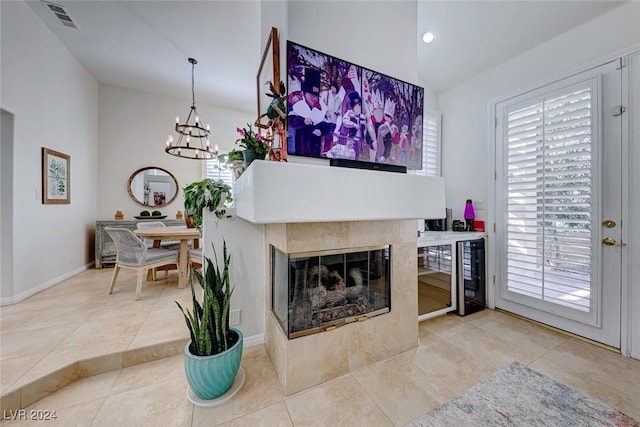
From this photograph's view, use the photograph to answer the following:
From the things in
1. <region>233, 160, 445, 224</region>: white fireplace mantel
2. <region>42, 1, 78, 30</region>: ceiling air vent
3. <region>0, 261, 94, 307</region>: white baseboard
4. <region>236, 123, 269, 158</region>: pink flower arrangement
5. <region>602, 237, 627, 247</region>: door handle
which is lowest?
<region>0, 261, 94, 307</region>: white baseboard

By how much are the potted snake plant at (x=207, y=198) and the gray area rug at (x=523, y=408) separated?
6.39 ft

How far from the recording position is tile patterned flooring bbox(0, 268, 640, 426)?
4.43 feet

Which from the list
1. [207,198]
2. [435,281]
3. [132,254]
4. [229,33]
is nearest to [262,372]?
[207,198]

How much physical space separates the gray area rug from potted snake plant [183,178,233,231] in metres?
1.95

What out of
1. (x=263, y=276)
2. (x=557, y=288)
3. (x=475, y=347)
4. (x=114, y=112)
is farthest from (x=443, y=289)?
(x=114, y=112)

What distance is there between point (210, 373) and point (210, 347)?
0.14 meters

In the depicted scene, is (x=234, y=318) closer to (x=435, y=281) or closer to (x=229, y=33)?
(x=435, y=281)

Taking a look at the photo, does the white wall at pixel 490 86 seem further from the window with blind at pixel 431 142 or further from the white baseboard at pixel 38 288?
the white baseboard at pixel 38 288

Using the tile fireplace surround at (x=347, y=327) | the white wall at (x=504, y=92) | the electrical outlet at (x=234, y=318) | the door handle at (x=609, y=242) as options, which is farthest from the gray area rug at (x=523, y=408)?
the electrical outlet at (x=234, y=318)

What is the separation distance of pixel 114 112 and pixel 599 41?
6640 millimetres

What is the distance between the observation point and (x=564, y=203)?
2.21 meters

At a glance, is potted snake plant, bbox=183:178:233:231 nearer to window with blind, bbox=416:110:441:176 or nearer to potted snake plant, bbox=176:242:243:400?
potted snake plant, bbox=176:242:243:400

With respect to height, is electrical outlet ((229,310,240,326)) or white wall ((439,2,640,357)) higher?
white wall ((439,2,640,357))

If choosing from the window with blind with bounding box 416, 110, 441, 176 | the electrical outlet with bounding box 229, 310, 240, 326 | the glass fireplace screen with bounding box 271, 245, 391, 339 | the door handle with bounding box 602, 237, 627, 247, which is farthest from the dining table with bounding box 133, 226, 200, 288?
the door handle with bounding box 602, 237, 627, 247
